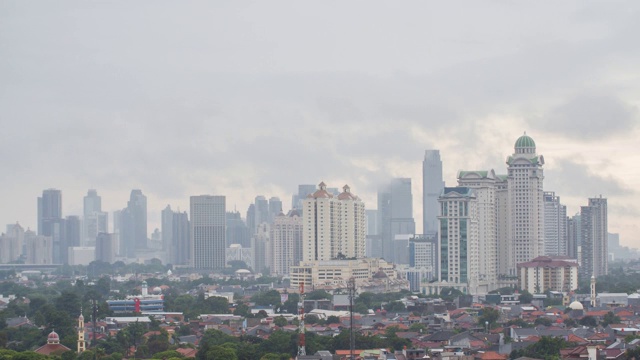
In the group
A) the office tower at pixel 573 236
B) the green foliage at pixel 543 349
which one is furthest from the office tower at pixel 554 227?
the green foliage at pixel 543 349

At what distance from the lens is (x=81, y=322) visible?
6806 cm

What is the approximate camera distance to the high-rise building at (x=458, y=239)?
12319cm

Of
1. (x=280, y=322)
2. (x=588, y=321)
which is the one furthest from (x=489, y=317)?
(x=280, y=322)

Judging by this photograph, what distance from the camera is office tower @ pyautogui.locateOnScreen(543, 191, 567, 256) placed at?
17088 cm

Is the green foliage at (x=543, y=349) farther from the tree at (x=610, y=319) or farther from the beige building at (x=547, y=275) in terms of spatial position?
the beige building at (x=547, y=275)

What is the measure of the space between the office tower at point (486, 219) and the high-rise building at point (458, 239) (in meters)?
2.75

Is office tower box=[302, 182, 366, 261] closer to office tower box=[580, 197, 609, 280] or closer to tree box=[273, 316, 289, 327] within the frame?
office tower box=[580, 197, 609, 280]

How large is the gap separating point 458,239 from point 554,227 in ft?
168

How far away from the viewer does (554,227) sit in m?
172

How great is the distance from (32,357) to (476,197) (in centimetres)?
7394

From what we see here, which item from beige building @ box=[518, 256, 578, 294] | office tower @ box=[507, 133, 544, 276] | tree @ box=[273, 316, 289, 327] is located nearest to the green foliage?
tree @ box=[273, 316, 289, 327]

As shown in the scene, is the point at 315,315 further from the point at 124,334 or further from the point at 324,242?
the point at 324,242

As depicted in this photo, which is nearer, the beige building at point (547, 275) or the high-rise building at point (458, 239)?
the beige building at point (547, 275)

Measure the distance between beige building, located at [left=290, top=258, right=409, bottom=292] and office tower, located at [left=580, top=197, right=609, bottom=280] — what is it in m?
39.3
